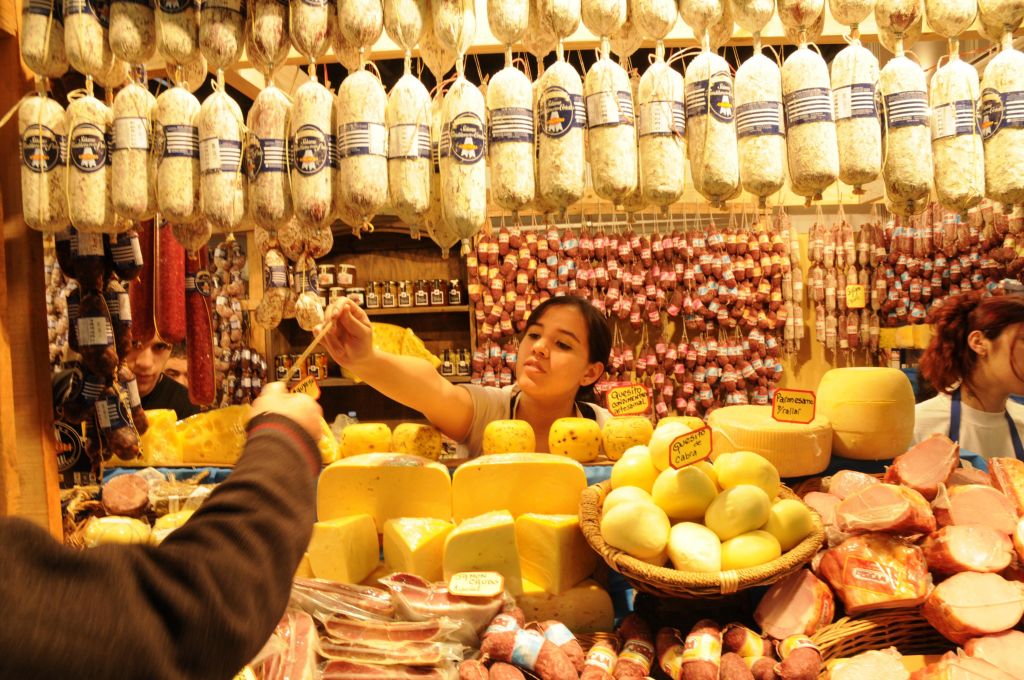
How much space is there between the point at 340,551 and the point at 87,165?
1.30 meters

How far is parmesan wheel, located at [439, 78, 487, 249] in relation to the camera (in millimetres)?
1810

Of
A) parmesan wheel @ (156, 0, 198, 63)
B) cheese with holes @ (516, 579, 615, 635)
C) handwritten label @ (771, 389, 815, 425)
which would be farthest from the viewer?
handwritten label @ (771, 389, 815, 425)

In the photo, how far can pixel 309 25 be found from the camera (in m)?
1.84

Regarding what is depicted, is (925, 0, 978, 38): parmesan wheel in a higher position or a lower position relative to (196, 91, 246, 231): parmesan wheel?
higher

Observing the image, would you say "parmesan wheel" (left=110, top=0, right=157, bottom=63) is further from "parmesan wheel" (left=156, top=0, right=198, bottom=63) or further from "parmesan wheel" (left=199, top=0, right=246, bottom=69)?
"parmesan wheel" (left=199, top=0, right=246, bottom=69)

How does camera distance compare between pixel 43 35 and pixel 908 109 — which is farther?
pixel 43 35

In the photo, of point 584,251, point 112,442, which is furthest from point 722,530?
point 584,251

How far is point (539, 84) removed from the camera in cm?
189

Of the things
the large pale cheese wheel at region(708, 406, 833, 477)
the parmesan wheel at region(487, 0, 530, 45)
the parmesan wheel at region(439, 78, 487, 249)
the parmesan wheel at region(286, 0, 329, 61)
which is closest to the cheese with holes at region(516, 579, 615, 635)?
the large pale cheese wheel at region(708, 406, 833, 477)

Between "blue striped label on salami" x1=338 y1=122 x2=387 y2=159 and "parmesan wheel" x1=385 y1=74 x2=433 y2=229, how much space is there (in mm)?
40

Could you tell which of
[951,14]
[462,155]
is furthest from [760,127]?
[462,155]

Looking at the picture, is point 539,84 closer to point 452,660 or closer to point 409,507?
point 409,507

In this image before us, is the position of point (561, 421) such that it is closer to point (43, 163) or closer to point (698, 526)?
point (698, 526)

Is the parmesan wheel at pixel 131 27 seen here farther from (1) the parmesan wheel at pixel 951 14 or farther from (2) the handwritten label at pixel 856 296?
(2) the handwritten label at pixel 856 296
